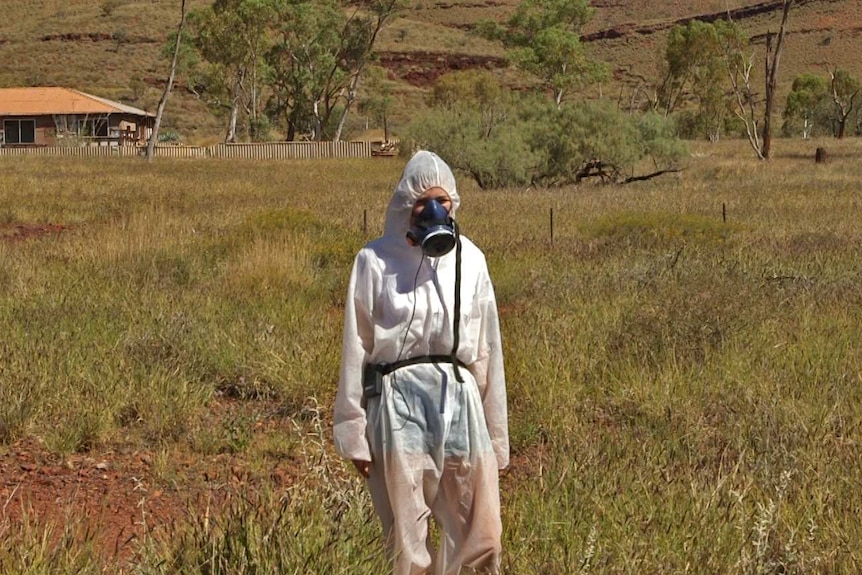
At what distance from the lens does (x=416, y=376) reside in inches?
124

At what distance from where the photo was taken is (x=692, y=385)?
6070mm

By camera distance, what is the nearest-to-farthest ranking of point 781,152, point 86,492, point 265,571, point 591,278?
point 265,571 < point 86,492 < point 591,278 < point 781,152

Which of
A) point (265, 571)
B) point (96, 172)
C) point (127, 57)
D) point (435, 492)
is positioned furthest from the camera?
point (127, 57)

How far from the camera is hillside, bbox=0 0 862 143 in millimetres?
78625

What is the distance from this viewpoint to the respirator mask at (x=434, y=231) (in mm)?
2982


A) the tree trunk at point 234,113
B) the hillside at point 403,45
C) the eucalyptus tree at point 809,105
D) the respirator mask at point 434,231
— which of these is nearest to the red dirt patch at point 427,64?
the hillside at point 403,45

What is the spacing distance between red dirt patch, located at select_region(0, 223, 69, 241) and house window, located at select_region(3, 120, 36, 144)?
Result: 3985 cm

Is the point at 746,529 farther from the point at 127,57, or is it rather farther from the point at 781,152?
the point at 127,57

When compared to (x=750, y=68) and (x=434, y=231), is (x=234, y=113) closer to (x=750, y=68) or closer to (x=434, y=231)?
(x=750, y=68)

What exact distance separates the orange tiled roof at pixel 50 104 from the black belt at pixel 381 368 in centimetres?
5138

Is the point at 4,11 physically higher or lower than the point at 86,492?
higher

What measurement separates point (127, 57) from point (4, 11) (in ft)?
89.0

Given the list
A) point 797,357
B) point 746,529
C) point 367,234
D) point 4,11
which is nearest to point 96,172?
point 367,234

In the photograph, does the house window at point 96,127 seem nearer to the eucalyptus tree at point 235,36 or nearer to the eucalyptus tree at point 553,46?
the eucalyptus tree at point 235,36
